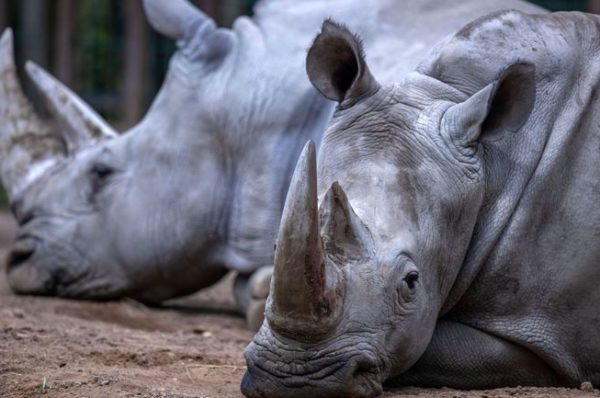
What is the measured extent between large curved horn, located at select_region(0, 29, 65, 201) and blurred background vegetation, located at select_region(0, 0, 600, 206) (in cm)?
395

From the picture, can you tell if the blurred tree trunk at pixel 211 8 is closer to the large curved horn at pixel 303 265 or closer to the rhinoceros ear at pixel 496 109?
the rhinoceros ear at pixel 496 109

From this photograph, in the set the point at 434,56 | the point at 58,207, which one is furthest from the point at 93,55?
the point at 434,56

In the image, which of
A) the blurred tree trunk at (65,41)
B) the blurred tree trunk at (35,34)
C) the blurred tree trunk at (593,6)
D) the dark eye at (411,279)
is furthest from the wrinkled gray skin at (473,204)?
the blurred tree trunk at (35,34)

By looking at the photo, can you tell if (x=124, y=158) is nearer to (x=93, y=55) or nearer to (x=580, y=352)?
(x=580, y=352)

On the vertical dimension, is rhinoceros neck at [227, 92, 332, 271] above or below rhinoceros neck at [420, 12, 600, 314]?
below

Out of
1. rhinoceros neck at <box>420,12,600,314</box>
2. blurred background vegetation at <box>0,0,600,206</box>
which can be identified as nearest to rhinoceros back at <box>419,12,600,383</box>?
rhinoceros neck at <box>420,12,600,314</box>

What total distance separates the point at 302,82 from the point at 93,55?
24.5ft

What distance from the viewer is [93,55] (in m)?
Result: 13.3

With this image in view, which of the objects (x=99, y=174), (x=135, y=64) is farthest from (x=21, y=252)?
(x=135, y=64)

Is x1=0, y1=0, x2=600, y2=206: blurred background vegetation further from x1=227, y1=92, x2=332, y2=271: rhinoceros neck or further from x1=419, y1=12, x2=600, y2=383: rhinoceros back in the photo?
x1=419, y1=12, x2=600, y2=383: rhinoceros back

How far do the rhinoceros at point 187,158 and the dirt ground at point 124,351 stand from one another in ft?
0.70

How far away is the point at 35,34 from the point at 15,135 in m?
5.69

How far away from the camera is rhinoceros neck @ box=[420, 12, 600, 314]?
4.38m

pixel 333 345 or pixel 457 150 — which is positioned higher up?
pixel 457 150
